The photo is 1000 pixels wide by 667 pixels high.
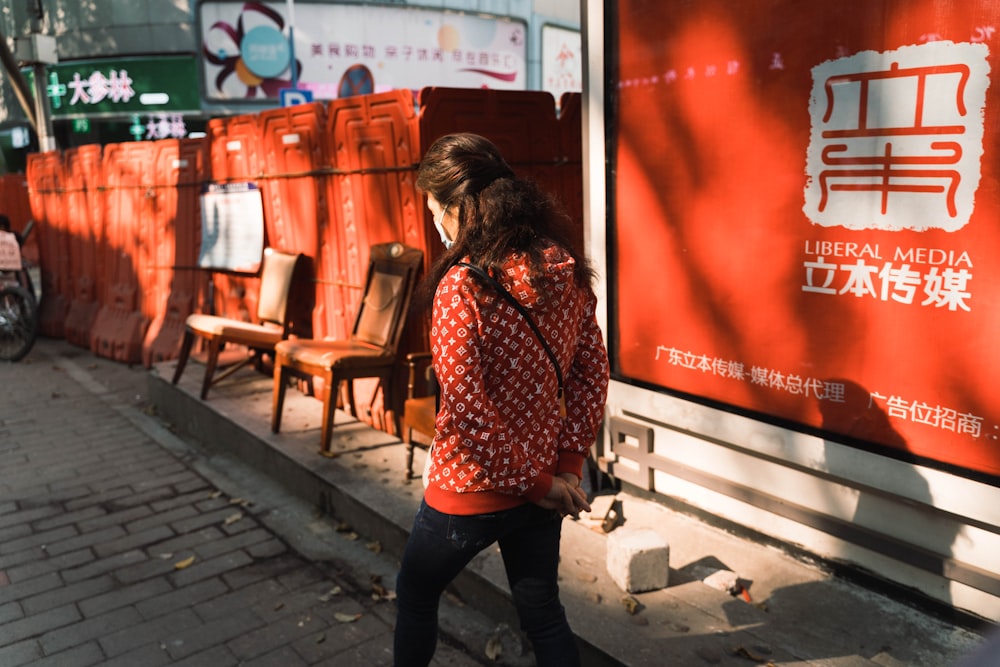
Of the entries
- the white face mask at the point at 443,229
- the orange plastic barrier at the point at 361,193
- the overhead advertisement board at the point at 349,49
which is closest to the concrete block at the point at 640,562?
the white face mask at the point at 443,229

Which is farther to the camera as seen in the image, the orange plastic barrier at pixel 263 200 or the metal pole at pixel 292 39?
the metal pole at pixel 292 39

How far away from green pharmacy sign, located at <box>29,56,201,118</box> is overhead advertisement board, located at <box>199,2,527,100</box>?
636 mm

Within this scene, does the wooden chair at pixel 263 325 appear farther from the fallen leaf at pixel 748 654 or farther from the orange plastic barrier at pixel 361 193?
the fallen leaf at pixel 748 654

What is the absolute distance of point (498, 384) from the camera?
2236 millimetres

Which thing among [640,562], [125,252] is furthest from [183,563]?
[125,252]

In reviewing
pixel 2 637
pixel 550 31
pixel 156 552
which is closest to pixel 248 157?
pixel 156 552

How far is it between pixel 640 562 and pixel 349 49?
77.9 feet

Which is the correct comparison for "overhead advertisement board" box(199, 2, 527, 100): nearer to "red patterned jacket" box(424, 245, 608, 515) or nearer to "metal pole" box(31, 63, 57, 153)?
"metal pole" box(31, 63, 57, 153)

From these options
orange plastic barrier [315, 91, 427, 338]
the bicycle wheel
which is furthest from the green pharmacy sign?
orange plastic barrier [315, 91, 427, 338]

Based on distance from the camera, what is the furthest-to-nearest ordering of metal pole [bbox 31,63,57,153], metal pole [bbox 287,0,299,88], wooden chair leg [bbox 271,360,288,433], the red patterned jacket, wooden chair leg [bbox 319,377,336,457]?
metal pole [bbox 287,0,299,88], metal pole [bbox 31,63,57,153], wooden chair leg [bbox 271,360,288,433], wooden chair leg [bbox 319,377,336,457], the red patterned jacket

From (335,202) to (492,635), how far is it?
4.04m

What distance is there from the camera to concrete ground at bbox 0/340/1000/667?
3172 mm

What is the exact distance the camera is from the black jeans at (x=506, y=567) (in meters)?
2.33

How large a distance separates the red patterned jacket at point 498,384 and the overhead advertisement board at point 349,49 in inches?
763
